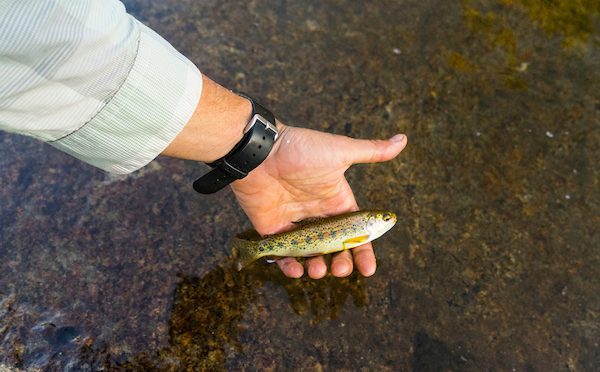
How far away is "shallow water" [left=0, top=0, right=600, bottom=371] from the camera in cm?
304

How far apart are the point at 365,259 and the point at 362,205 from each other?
58 centimetres

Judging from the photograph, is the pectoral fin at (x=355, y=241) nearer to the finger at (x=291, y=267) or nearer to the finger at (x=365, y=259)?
the finger at (x=365, y=259)

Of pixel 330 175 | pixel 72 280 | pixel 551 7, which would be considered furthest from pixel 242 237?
pixel 551 7

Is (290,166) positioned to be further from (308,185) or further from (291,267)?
(291,267)


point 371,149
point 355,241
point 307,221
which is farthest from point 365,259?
point 371,149

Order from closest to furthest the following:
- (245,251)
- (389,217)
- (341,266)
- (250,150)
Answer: (250,150)
(341,266)
(245,251)
(389,217)

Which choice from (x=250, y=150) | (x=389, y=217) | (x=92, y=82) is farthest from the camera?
(x=389, y=217)

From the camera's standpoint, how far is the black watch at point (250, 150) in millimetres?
2895

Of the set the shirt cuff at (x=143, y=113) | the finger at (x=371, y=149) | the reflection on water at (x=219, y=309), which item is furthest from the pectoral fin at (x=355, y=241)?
the shirt cuff at (x=143, y=113)

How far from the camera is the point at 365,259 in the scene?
3.18 m

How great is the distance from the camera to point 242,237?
3.43 meters

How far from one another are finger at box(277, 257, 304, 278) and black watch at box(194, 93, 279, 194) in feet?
2.13

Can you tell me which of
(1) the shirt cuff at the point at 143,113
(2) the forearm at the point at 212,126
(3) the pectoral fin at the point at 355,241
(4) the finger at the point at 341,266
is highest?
(1) the shirt cuff at the point at 143,113

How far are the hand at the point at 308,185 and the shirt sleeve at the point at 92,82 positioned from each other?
0.85m
